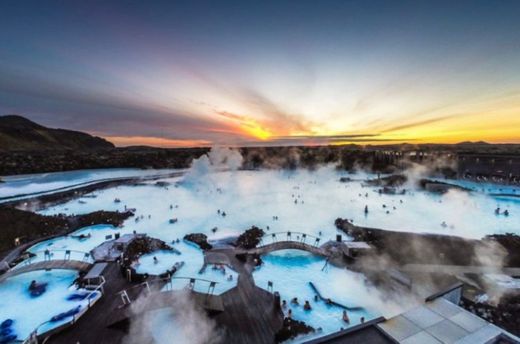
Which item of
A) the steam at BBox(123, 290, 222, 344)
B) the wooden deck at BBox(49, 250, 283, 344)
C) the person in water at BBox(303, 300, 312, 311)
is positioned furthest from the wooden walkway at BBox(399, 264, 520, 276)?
the steam at BBox(123, 290, 222, 344)

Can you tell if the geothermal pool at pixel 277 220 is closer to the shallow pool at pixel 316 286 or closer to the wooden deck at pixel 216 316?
the shallow pool at pixel 316 286

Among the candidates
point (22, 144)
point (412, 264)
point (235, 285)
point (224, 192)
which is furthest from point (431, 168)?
point (22, 144)

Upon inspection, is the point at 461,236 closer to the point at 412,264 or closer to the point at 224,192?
the point at 412,264

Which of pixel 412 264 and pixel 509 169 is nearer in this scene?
pixel 412 264

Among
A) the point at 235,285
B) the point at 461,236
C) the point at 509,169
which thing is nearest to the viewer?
the point at 235,285

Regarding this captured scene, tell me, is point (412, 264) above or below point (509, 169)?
below

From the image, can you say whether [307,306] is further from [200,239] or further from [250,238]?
[200,239]

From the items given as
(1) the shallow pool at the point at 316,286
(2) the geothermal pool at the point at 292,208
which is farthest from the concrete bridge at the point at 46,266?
(1) the shallow pool at the point at 316,286
